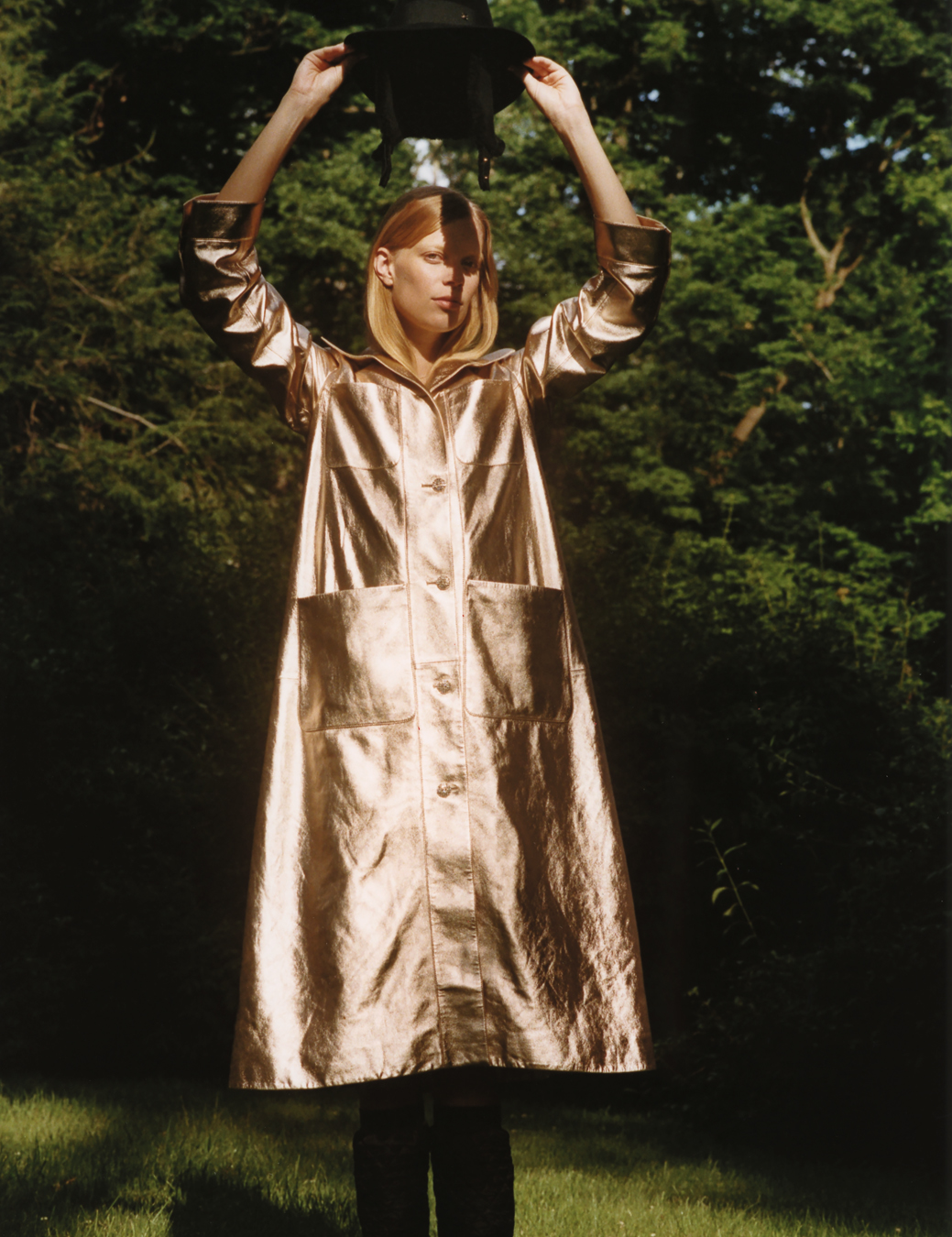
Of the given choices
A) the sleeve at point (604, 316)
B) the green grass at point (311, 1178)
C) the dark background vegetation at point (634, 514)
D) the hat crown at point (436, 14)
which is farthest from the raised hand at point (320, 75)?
the green grass at point (311, 1178)

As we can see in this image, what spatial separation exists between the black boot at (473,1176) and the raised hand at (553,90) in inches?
73.2

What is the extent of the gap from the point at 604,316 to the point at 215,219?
0.76 meters

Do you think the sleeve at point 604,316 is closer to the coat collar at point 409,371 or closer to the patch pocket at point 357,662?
the coat collar at point 409,371

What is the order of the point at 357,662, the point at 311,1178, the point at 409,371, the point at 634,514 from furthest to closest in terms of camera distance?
the point at 634,514, the point at 311,1178, the point at 409,371, the point at 357,662

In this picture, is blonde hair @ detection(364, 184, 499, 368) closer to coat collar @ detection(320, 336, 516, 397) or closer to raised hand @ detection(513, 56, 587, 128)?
coat collar @ detection(320, 336, 516, 397)

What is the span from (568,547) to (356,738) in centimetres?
564

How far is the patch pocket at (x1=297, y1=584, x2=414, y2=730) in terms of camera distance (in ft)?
7.98

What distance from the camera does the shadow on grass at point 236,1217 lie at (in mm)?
3496

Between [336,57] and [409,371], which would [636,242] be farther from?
[336,57]

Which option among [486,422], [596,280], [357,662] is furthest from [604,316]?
[357,662]

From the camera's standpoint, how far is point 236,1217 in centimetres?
365

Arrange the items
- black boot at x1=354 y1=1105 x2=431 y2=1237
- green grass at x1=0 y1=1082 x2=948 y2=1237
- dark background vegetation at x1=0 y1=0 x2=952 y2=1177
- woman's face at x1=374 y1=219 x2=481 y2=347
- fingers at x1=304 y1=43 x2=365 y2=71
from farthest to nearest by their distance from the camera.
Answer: dark background vegetation at x1=0 y1=0 x2=952 y2=1177
green grass at x1=0 y1=1082 x2=948 y2=1237
woman's face at x1=374 y1=219 x2=481 y2=347
fingers at x1=304 y1=43 x2=365 y2=71
black boot at x1=354 y1=1105 x2=431 y2=1237

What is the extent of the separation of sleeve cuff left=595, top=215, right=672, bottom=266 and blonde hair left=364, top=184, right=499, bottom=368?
25cm

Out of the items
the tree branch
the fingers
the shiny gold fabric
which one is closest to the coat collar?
the shiny gold fabric
